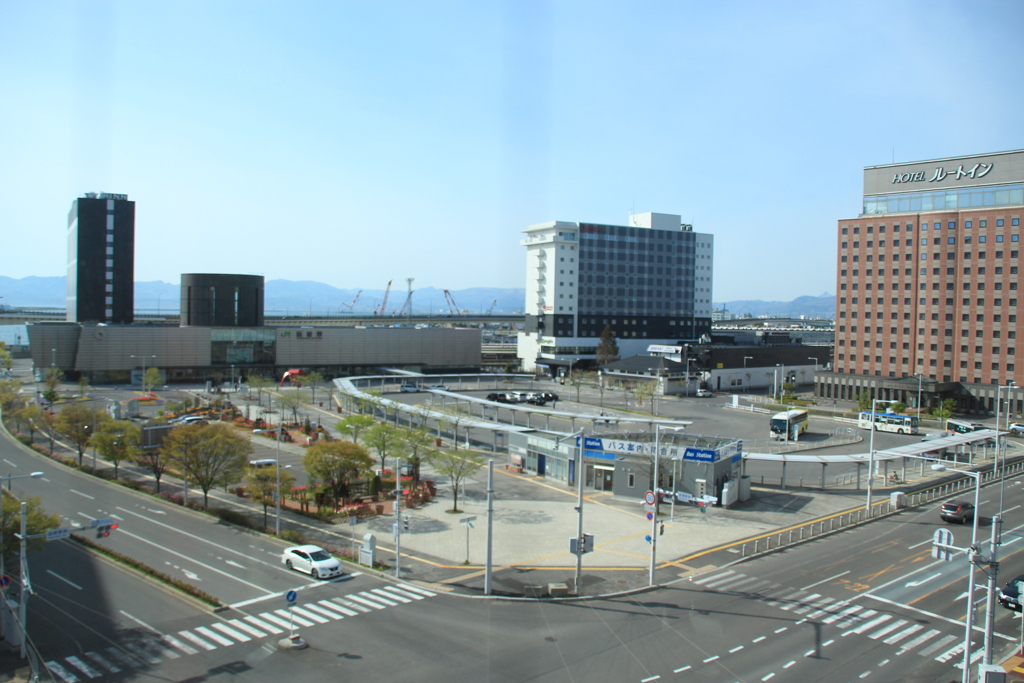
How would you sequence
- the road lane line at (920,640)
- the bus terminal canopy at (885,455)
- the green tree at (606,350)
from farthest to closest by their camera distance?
the green tree at (606,350), the bus terminal canopy at (885,455), the road lane line at (920,640)

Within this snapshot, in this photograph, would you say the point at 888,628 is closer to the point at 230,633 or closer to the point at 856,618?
the point at 856,618

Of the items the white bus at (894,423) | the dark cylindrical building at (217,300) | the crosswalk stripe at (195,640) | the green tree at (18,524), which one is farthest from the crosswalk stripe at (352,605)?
the dark cylindrical building at (217,300)

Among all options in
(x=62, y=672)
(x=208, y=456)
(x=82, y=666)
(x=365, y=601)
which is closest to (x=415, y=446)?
(x=208, y=456)

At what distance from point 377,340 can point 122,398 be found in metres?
30.2

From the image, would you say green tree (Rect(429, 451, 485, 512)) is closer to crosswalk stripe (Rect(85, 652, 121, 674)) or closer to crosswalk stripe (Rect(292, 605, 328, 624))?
crosswalk stripe (Rect(292, 605, 328, 624))

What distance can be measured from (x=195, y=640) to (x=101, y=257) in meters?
93.5

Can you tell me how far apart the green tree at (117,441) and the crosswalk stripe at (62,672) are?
59.2 feet

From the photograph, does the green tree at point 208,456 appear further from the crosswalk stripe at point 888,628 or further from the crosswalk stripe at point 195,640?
the crosswalk stripe at point 888,628

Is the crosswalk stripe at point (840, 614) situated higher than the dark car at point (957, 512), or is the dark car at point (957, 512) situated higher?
the dark car at point (957, 512)

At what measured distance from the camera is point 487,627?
15.9 meters

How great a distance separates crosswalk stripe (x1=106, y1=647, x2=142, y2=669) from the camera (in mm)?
14137

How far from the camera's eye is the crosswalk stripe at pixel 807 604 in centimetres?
1711

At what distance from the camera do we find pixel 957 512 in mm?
25594

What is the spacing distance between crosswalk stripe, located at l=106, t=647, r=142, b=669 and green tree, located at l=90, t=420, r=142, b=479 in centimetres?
1785
